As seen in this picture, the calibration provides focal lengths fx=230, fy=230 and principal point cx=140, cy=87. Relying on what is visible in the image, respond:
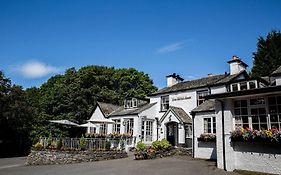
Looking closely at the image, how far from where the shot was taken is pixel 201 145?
19.1 meters

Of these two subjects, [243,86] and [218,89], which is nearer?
[243,86]

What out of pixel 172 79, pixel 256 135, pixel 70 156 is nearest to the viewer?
pixel 256 135

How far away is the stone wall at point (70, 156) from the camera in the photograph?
19.9 metres

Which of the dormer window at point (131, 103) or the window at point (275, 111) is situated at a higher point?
the dormer window at point (131, 103)

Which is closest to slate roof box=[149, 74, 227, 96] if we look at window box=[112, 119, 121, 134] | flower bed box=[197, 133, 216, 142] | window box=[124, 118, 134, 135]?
window box=[124, 118, 134, 135]

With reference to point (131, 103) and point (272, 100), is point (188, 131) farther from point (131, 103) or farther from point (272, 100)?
point (272, 100)

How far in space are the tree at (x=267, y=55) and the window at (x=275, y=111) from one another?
27930 mm

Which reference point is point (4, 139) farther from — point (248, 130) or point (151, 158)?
point (248, 130)

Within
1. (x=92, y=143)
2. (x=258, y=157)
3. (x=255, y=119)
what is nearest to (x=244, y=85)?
(x=255, y=119)

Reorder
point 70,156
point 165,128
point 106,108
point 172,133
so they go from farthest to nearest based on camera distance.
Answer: point 106,108 < point 172,133 < point 165,128 < point 70,156

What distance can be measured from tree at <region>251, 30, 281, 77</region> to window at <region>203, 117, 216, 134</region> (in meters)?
23.0

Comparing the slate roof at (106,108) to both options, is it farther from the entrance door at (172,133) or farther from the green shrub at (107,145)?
the green shrub at (107,145)

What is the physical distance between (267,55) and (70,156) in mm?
35606

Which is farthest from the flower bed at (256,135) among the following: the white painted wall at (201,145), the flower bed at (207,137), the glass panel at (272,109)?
the white painted wall at (201,145)
